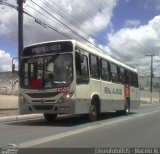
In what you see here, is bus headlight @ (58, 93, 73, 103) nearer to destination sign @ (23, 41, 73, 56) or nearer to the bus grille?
the bus grille

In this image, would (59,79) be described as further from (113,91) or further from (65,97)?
(113,91)

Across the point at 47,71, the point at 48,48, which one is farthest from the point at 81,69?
the point at 48,48

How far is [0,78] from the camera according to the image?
70312 mm

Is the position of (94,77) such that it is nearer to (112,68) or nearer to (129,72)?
(112,68)

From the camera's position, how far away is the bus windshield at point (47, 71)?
18661mm

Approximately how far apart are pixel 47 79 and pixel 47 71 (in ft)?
1.15

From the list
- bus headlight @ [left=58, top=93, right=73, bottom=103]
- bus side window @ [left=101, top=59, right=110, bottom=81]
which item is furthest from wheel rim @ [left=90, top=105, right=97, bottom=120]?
bus headlight @ [left=58, top=93, right=73, bottom=103]

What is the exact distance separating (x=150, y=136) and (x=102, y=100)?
7090 millimetres

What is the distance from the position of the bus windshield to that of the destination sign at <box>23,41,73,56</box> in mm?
198

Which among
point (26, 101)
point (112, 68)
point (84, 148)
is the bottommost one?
point (84, 148)

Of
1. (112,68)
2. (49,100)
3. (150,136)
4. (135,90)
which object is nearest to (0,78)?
(135,90)

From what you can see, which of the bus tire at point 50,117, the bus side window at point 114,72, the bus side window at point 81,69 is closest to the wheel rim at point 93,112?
the bus side window at point 81,69

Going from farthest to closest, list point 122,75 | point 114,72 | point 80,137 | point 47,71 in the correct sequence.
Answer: point 122,75, point 114,72, point 47,71, point 80,137

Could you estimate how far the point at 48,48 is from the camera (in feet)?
63.7
